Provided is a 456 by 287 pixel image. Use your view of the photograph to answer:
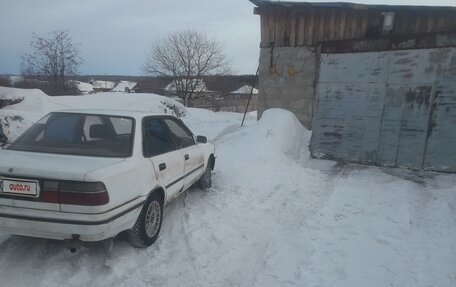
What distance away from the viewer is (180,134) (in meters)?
5.23

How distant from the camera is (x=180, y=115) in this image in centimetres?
2147

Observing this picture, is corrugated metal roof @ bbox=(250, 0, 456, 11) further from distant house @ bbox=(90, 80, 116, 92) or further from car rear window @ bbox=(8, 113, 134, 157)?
distant house @ bbox=(90, 80, 116, 92)

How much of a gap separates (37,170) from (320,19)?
779 cm

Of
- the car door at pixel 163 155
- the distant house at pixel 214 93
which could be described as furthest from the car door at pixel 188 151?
the distant house at pixel 214 93

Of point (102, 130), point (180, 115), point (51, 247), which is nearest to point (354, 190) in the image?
point (102, 130)

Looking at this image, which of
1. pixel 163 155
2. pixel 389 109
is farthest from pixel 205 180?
pixel 389 109

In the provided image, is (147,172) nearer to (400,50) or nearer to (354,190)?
(354,190)

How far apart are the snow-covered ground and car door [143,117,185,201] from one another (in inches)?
23.4

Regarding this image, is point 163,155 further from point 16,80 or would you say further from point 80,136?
point 16,80

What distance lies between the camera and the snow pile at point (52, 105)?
1285cm

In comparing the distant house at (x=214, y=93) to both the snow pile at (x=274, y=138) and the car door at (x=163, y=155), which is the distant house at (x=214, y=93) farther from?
the car door at (x=163, y=155)

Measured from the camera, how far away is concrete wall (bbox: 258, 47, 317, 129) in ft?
30.3

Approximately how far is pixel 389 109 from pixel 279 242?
5373mm

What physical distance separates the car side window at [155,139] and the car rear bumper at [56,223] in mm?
1001
